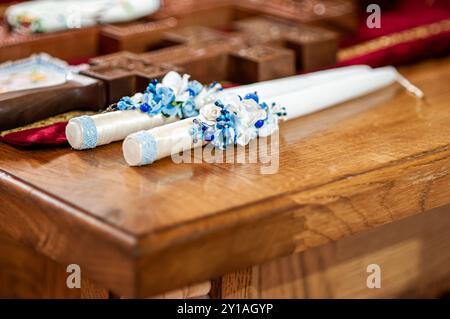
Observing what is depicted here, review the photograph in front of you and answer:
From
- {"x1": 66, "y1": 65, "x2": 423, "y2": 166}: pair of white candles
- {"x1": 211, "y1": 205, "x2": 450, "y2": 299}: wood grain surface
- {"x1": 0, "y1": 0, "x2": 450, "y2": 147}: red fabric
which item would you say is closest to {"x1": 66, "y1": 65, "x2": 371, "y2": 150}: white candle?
{"x1": 66, "y1": 65, "x2": 423, "y2": 166}: pair of white candles

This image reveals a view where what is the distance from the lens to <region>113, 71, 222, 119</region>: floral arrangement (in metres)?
1.31

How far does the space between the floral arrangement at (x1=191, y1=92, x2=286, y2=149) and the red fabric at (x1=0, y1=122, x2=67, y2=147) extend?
20 cm

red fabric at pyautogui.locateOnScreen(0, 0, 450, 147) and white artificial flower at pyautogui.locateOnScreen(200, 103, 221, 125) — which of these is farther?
red fabric at pyautogui.locateOnScreen(0, 0, 450, 147)

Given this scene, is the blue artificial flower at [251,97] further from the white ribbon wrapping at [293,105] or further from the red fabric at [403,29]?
the red fabric at [403,29]

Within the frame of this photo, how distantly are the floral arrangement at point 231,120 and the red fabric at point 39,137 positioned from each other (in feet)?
0.64

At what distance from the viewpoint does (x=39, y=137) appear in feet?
4.17

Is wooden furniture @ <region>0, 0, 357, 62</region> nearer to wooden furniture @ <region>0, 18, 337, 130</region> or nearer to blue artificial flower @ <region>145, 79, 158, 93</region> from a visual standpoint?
wooden furniture @ <region>0, 18, 337, 130</region>

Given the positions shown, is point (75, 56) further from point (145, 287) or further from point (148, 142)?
point (145, 287)

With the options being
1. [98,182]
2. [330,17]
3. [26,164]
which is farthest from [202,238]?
[330,17]

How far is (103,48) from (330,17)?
486 millimetres

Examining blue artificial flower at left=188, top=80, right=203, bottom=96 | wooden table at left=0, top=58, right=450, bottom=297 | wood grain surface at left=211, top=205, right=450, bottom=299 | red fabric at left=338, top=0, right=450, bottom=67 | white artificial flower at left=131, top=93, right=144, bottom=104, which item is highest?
red fabric at left=338, top=0, right=450, bottom=67

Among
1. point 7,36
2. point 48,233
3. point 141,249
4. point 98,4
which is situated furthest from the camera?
point 98,4

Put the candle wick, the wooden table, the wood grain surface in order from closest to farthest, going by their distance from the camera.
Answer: the wooden table
the wood grain surface
the candle wick

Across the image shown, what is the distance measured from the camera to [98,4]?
5.81 ft
